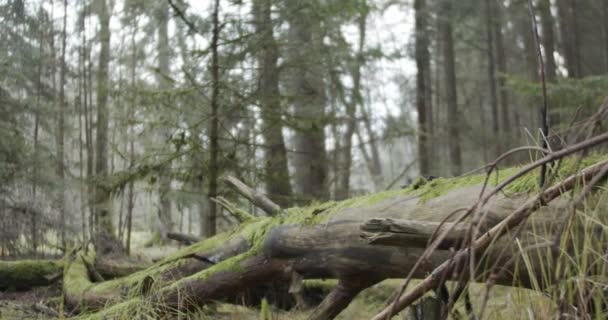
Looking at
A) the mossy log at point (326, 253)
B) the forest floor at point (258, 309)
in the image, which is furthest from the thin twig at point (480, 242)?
the mossy log at point (326, 253)

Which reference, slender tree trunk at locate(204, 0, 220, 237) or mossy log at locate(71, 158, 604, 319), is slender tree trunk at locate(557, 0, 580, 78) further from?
mossy log at locate(71, 158, 604, 319)

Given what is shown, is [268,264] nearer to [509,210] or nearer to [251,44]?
[509,210]

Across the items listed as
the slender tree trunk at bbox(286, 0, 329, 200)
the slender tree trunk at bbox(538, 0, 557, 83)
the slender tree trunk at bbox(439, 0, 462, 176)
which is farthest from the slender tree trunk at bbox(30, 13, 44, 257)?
the slender tree trunk at bbox(538, 0, 557, 83)

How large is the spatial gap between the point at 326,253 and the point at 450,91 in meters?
11.6

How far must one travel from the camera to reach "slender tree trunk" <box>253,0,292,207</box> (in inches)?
290

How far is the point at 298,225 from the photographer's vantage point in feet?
12.2

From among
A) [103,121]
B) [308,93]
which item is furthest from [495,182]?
[103,121]

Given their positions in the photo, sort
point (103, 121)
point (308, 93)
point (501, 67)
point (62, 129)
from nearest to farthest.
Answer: point (308, 93)
point (62, 129)
point (103, 121)
point (501, 67)

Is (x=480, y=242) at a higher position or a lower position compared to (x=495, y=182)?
lower

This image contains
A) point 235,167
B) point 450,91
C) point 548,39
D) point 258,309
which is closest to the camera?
point 258,309

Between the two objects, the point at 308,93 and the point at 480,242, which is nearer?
the point at 480,242

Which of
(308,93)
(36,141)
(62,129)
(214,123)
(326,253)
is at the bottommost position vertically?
(326,253)

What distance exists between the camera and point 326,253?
3439 mm

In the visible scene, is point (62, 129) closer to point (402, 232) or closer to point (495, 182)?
point (495, 182)
